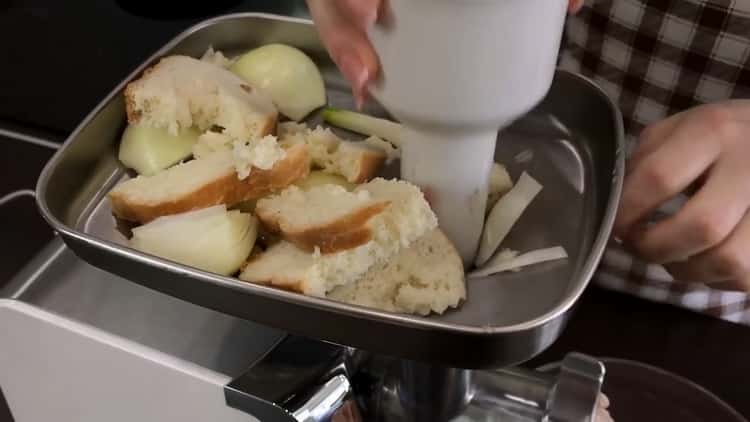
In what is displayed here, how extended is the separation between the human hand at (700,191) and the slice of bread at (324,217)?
19 centimetres

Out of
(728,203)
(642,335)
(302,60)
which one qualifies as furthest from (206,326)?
(642,335)

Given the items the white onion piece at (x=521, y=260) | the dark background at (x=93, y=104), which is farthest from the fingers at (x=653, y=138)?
the dark background at (x=93, y=104)

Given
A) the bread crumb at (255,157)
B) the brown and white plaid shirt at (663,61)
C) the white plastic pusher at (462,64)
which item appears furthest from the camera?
the brown and white plaid shirt at (663,61)

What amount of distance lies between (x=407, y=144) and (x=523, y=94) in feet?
0.30

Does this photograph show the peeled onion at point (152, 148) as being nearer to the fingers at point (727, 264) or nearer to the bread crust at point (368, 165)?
the bread crust at point (368, 165)

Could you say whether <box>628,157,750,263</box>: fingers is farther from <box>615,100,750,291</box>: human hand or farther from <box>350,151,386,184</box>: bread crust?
<box>350,151,386,184</box>: bread crust

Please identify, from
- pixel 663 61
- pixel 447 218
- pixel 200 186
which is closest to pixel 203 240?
pixel 200 186

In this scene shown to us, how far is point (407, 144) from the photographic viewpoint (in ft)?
1.65

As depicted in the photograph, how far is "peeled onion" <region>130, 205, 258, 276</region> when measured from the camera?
478mm

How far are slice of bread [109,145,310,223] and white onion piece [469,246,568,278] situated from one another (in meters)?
0.14

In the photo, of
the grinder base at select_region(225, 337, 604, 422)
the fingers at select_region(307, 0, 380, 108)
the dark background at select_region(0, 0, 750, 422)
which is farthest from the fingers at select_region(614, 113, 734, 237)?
the dark background at select_region(0, 0, 750, 422)

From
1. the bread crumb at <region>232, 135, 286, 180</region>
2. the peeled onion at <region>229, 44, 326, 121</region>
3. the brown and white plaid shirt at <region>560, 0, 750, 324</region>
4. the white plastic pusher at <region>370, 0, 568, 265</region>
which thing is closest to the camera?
the white plastic pusher at <region>370, 0, 568, 265</region>

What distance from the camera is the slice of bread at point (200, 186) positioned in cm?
51

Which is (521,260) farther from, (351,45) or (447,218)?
(351,45)
